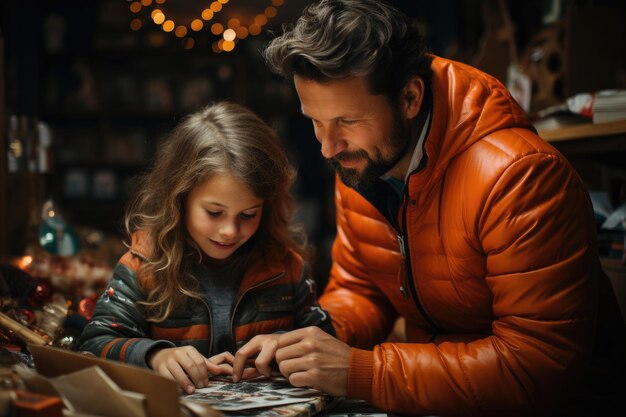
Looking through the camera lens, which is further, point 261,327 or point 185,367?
point 261,327

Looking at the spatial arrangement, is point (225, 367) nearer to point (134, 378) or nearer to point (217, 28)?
point (134, 378)

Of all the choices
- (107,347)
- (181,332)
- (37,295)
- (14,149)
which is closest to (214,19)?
(14,149)

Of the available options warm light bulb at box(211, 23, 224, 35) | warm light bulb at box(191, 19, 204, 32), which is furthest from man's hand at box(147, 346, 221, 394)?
warm light bulb at box(211, 23, 224, 35)

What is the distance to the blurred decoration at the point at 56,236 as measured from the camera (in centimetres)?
230

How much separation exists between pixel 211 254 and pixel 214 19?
508 cm

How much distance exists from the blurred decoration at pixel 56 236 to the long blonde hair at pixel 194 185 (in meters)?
0.66

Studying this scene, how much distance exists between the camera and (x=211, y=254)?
62.6 inches

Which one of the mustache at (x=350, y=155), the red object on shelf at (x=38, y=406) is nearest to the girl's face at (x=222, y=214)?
the mustache at (x=350, y=155)

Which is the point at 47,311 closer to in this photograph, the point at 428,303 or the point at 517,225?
the point at 428,303

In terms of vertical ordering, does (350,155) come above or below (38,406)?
above

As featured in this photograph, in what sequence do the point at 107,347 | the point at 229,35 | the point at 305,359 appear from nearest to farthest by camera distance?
the point at 305,359 → the point at 107,347 → the point at 229,35

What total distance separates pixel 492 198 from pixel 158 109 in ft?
17.7

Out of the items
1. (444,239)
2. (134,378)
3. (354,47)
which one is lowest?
(134,378)

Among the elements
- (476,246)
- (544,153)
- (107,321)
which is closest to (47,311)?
(107,321)
